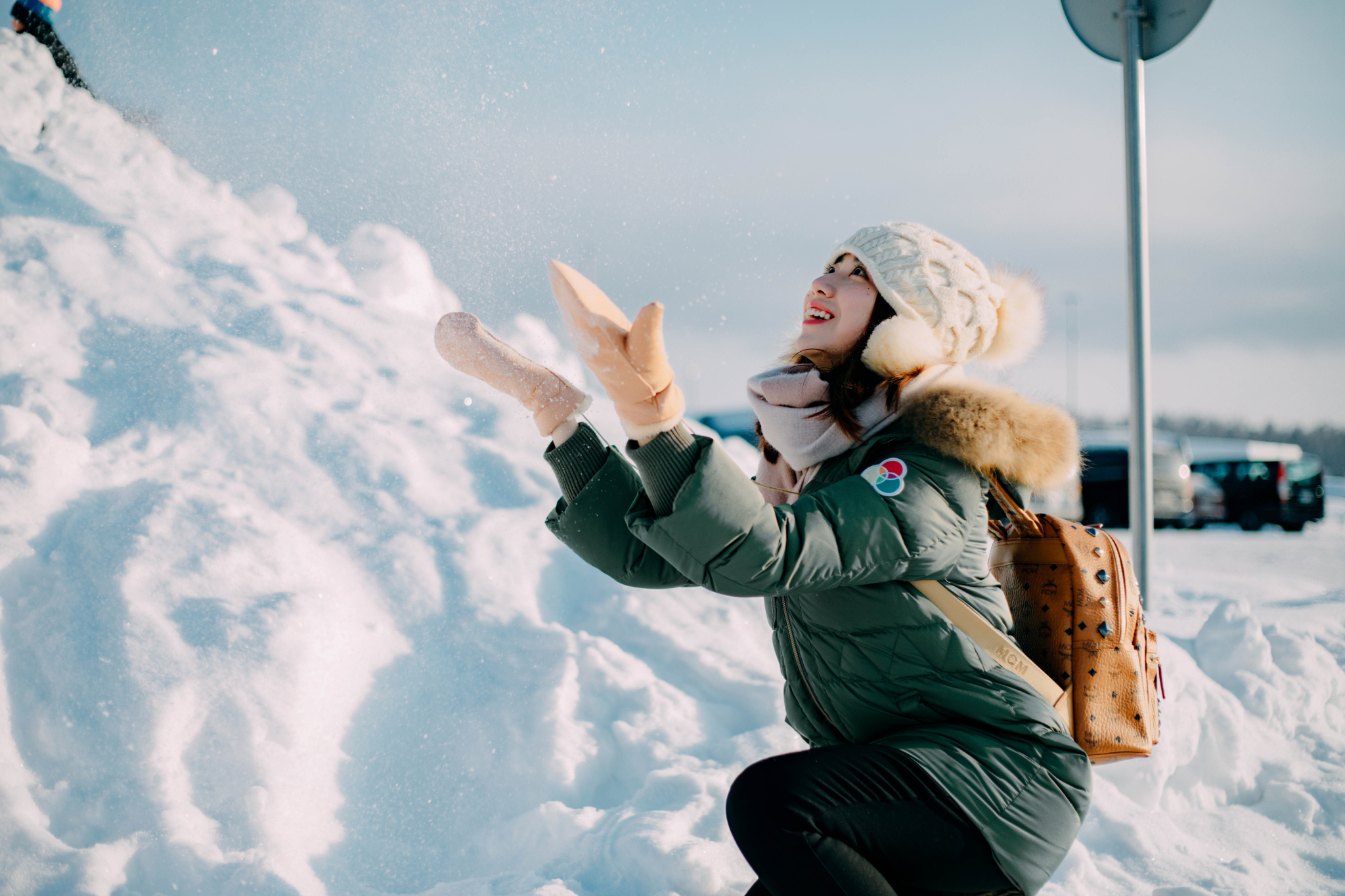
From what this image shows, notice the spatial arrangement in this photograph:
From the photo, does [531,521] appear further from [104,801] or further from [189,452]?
[104,801]

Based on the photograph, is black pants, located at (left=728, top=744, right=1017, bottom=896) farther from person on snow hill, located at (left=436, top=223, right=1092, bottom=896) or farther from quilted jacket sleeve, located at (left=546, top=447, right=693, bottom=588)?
quilted jacket sleeve, located at (left=546, top=447, right=693, bottom=588)

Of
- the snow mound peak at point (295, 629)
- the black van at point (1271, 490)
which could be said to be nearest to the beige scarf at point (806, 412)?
the snow mound peak at point (295, 629)

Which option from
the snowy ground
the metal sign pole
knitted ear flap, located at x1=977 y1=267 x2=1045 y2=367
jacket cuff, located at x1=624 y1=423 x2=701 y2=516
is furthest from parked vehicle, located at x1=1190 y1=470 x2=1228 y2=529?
jacket cuff, located at x1=624 y1=423 x2=701 y2=516

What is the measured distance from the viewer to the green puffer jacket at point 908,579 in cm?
109

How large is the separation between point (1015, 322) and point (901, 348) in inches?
15.7

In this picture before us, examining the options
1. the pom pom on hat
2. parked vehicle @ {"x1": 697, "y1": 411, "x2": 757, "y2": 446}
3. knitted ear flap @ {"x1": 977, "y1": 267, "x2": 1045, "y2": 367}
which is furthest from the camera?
parked vehicle @ {"x1": 697, "y1": 411, "x2": 757, "y2": 446}

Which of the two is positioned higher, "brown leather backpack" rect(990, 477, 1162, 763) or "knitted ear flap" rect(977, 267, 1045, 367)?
"knitted ear flap" rect(977, 267, 1045, 367)

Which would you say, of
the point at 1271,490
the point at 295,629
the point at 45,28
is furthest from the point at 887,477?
the point at 1271,490

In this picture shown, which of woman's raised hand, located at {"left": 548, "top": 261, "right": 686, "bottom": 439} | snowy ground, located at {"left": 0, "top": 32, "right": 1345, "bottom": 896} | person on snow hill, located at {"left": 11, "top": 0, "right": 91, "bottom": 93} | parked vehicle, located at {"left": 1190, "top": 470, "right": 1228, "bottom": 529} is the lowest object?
parked vehicle, located at {"left": 1190, "top": 470, "right": 1228, "bottom": 529}

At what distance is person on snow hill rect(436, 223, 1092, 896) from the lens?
3.44ft

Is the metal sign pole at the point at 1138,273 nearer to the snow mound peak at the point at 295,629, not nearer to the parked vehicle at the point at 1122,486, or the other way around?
the snow mound peak at the point at 295,629

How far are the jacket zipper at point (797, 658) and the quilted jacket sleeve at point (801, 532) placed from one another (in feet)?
0.81

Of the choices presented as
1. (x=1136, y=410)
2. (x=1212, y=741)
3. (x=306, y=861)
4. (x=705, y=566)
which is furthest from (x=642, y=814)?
(x=1136, y=410)

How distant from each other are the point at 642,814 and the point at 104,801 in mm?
1508
